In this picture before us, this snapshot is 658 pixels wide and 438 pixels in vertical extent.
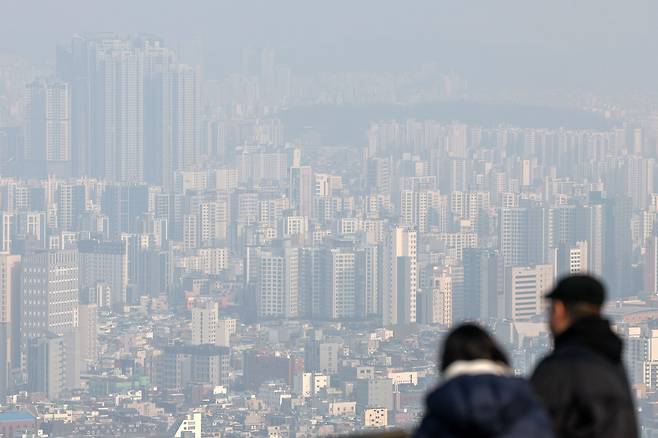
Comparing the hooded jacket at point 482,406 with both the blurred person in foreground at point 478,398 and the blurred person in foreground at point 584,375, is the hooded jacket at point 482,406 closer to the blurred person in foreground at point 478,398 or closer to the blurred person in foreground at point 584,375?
the blurred person in foreground at point 478,398

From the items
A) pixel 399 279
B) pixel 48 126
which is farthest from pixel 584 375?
pixel 48 126

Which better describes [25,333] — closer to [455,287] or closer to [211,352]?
[211,352]

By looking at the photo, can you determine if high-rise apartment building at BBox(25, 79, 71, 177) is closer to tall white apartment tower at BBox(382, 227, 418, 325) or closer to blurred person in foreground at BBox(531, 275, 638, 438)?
tall white apartment tower at BBox(382, 227, 418, 325)

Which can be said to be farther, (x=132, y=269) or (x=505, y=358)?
(x=132, y=269)

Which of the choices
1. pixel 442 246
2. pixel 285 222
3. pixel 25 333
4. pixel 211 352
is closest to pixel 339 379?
pixel 211 352

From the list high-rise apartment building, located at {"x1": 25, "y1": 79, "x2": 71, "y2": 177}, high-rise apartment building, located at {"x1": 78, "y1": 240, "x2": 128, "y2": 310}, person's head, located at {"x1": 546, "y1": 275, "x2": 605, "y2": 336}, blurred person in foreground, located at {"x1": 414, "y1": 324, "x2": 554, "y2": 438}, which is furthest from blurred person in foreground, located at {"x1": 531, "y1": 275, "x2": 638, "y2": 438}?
high-rise apartment building, located at {"x1": 25, "y1": 79, "x2": 71, "y2": 177}

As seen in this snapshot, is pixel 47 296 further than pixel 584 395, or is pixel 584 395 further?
pixel 47 296

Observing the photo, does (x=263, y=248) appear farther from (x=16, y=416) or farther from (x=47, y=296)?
(x=16, y=416)

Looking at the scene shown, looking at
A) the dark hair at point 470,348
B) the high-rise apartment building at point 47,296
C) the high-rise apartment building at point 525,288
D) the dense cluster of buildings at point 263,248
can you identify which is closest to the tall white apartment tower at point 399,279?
the dense cluster of buildings at point 263,248
